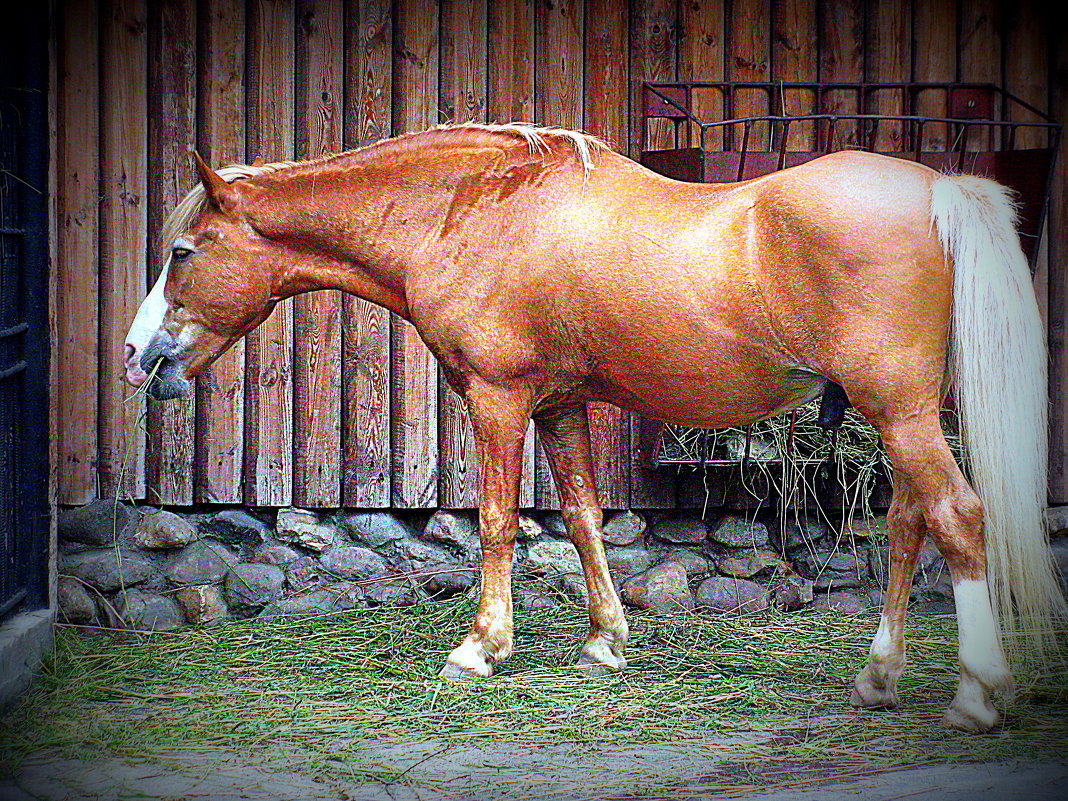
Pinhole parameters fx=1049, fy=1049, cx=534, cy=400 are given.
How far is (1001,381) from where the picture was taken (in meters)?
3.36

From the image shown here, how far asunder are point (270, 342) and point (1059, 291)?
3968mm

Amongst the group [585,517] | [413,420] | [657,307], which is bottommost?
[585,517]

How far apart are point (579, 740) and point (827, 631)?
1.76 metres

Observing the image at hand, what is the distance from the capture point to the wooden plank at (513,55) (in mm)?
5227

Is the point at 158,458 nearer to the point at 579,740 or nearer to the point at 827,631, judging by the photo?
the point at 579,740

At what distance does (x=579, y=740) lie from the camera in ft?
11.7

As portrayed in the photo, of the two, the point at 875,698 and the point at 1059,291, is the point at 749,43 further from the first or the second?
the point at 875,698

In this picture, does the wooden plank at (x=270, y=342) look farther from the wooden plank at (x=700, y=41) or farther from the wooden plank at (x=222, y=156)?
the wooden plank at (x=700, y=41)

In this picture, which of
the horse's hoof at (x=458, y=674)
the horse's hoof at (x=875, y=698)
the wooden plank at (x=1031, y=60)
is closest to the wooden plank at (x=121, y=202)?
the horse's hoof at (x=458, y=674)

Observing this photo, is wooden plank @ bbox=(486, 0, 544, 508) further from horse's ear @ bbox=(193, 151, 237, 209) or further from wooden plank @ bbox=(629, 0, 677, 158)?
horse's ear @ bbox=(193, 151, 237, 209)

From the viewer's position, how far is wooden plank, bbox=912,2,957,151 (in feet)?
17.1

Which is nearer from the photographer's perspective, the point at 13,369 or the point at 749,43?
the point at 13,369

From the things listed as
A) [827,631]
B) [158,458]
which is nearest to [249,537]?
[158,458]

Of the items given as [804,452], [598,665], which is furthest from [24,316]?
[804,452]
